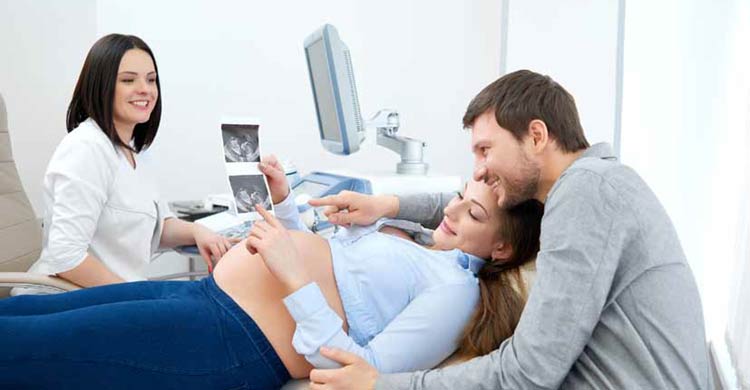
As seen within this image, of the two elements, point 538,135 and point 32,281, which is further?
point 32,281

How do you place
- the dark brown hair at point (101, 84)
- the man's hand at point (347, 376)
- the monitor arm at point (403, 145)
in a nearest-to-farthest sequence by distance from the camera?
1. the man's hand at point (347, 376)
2. the dark brown hair at point (101, 84)
3. the monitor arm at point (403, 145)

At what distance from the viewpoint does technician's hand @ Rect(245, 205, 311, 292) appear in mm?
1223

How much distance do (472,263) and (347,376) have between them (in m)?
0.44

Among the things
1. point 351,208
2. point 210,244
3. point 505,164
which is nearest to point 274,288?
point 351,208

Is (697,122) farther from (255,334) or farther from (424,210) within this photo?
(255,334)

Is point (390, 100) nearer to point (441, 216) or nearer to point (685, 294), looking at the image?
point (441, 216)

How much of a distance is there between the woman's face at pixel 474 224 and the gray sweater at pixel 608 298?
0.37 meters

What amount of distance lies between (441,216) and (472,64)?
203 cm

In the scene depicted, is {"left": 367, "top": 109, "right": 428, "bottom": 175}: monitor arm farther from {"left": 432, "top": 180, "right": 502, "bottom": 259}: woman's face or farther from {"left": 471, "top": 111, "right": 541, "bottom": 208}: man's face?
{"left": 471, "top": 111, "right": 541, "bottom": 208}: man's face

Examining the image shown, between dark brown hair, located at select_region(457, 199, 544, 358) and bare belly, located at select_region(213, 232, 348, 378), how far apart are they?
0.27 m

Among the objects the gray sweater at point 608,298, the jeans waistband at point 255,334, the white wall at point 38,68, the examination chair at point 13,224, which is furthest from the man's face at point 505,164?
the white wall at point 38,68

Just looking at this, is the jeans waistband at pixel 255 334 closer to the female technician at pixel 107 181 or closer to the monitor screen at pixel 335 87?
the female technician at pixel 107 181

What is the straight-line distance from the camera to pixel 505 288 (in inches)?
53.0

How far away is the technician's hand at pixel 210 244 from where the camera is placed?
6.79 feet
